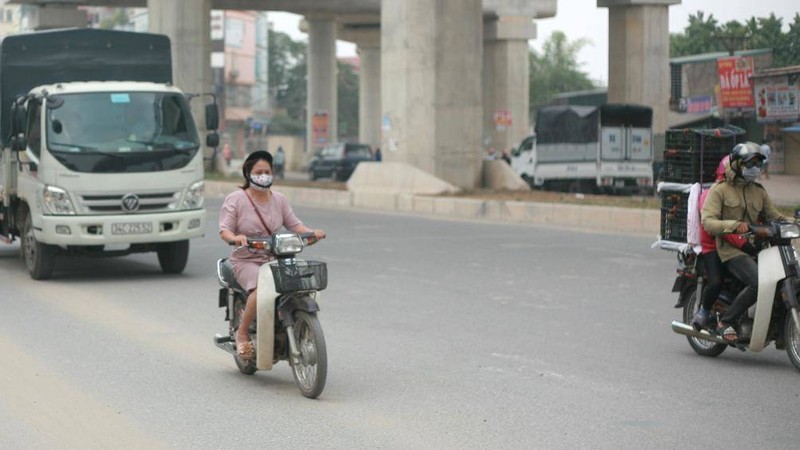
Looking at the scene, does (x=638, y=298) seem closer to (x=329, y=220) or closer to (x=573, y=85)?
(x=329, y=220)

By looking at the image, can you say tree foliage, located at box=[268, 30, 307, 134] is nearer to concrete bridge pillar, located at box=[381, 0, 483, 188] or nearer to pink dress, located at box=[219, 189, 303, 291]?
concrete bridge pillar, located at box=[381, 0, 483, 188]

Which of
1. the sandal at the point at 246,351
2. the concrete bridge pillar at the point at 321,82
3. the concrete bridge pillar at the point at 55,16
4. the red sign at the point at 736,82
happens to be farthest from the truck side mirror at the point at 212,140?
the concrete bridge pillar at the point at 321,82

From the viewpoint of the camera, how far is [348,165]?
176 ft

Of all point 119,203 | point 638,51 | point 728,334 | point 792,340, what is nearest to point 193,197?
point 119,203

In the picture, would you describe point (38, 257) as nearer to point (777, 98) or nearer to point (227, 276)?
point (227, 276)

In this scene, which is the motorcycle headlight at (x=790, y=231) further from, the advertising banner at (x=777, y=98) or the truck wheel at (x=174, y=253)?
the advertising banner at (x=777, y=98)

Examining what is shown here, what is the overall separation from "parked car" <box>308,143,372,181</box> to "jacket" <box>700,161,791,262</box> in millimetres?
43629

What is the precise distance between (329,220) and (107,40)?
1005 centimetres

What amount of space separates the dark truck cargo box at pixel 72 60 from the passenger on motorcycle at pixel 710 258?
387 inches

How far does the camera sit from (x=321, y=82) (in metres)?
67.6

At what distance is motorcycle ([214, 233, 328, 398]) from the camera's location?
8.05 metres

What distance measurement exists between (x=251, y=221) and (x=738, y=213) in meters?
3.43

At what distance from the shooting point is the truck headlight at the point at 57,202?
586 inches

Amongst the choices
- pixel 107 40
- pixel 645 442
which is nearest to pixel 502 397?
pixel 645 442
